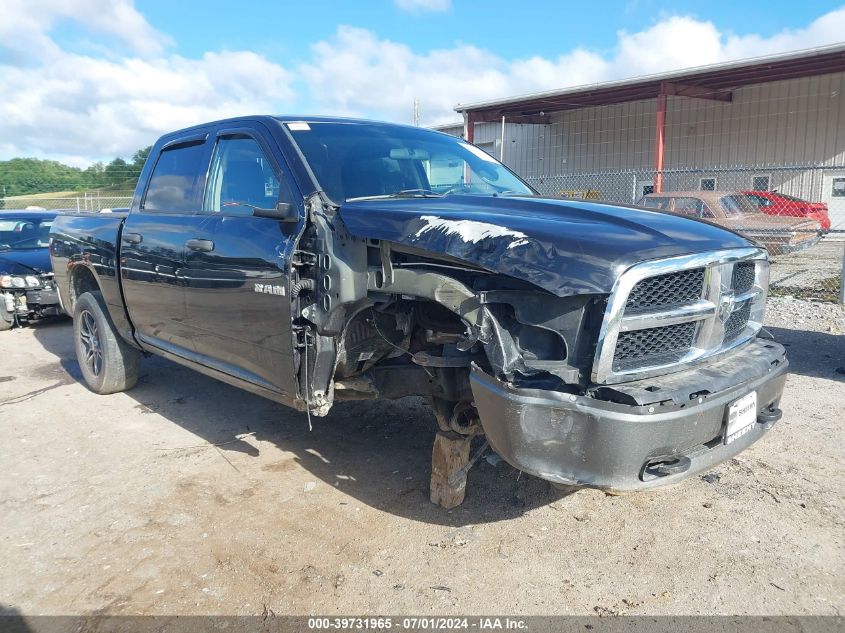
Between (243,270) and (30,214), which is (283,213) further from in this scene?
(30,214)

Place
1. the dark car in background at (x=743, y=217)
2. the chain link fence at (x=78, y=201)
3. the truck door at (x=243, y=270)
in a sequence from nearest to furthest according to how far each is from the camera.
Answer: the truck door at (x=243, y=270)
the dark car in background at (x=743, y=217)
the chain link fence at (x=78, y=201)

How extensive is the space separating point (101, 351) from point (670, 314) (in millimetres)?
4871

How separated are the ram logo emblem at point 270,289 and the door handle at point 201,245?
0.56 metres

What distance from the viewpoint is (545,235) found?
2549mm

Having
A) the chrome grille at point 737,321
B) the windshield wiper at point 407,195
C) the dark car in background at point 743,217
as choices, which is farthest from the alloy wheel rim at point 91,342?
the dark car in background at point 743,217

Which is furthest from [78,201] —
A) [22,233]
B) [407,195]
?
[407,195]

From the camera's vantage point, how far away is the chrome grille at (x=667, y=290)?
2559 mm

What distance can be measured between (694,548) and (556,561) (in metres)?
0.67

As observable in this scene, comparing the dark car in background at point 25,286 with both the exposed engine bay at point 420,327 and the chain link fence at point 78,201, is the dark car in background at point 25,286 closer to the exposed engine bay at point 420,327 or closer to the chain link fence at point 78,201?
the exposed engine bay at point 420,327

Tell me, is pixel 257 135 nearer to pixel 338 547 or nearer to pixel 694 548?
pixel 338 547

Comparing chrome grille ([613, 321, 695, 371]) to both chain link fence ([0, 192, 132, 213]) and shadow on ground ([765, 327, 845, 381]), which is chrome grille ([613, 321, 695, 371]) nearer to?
shadow on ground ([765, 327, 845, 381])

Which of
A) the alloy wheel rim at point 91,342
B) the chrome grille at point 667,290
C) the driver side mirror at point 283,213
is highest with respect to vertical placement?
the driver side mirror at point 283,213

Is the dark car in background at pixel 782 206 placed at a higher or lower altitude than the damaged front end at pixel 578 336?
higher

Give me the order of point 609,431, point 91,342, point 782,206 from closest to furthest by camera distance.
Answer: point 609,431
point 91,342
point 782,206
